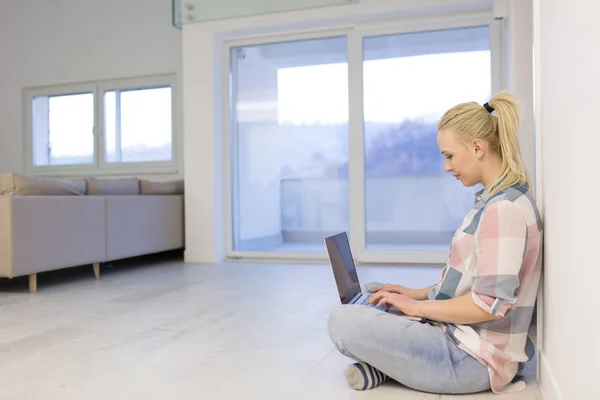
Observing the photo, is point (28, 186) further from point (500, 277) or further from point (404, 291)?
point (500, 277)

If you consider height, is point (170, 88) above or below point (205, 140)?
above

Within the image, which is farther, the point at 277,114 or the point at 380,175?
the point at 277,114

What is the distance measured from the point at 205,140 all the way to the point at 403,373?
379 cm

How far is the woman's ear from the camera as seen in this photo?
1.47 metres

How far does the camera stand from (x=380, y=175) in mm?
4672

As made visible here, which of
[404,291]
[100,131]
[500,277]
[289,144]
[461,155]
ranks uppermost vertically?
[100,131]

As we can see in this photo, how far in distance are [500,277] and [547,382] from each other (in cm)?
36

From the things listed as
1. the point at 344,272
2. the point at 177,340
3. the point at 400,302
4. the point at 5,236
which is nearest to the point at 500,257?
the point at 400,302

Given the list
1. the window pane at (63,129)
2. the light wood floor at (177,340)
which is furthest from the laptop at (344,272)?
the window pane at (63,129)

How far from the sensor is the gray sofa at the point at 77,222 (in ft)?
10.7

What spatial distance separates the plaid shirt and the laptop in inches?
10.7

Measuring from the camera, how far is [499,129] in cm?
145

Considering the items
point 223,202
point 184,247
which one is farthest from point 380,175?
point 184,247

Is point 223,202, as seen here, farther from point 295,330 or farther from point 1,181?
point 295,330
